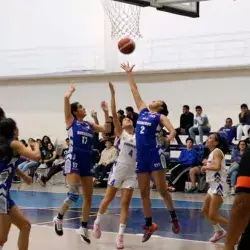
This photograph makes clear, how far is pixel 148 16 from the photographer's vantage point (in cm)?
2012

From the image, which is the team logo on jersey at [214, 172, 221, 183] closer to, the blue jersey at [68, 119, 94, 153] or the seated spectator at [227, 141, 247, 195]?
the blue jersey at [68, 119, 94, 153]

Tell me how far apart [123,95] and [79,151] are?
12808mm

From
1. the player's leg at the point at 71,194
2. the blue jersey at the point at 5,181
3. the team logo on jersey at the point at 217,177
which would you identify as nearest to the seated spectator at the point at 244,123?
the team logo on jersey at the point at 217,177

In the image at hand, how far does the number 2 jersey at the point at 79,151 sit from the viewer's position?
25.6 ft

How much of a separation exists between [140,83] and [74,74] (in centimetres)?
262

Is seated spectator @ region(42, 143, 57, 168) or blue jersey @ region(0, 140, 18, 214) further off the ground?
blue jersey @ region(0, 140, 18, 214)

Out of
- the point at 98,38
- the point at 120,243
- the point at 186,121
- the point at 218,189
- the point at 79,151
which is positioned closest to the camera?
the point at 120,243

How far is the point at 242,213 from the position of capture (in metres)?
4.21

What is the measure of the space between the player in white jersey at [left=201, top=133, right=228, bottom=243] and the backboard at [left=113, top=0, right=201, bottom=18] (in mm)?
2982

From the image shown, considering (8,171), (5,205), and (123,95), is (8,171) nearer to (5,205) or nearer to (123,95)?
(5,205)

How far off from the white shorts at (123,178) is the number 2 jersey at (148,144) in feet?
0.40

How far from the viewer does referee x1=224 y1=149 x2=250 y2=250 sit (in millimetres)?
4227

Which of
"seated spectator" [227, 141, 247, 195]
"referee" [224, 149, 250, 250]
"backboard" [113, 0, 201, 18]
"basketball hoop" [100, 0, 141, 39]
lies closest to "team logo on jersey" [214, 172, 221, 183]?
"backboard" [113, 0, 201, 18]

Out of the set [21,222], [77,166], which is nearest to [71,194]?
Answer: [77,166]
